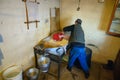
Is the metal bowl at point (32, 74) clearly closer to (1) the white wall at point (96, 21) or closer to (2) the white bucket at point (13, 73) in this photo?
(2) the white bucket at point (13, 73)

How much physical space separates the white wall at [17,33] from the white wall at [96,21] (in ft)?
2.13

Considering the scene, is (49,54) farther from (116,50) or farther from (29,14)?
(116,50)

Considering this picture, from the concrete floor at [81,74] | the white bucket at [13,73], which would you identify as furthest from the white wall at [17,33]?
the concrete floor at [81,74]

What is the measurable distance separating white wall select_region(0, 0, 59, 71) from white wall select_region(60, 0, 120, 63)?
649 mm

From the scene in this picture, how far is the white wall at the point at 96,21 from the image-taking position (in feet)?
7.08

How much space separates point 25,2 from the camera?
155 cm

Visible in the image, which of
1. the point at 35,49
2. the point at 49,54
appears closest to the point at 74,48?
the point at 49,54

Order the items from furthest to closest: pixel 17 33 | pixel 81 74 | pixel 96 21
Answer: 1. pixel 96 21
2. pixel 81 74
3. pixel 17 33

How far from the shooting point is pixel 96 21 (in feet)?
7.42

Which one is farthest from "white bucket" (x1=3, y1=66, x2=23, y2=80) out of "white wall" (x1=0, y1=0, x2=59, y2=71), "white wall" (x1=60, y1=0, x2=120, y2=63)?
"white wall" (x1=60, y1=0, x2=120, y2=63)

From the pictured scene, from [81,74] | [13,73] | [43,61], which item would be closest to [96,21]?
[81,74]

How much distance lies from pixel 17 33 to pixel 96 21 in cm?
173

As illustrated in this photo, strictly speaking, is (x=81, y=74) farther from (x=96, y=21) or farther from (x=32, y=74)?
(x=96, y=21)

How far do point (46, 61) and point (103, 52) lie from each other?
1456 millimetres
